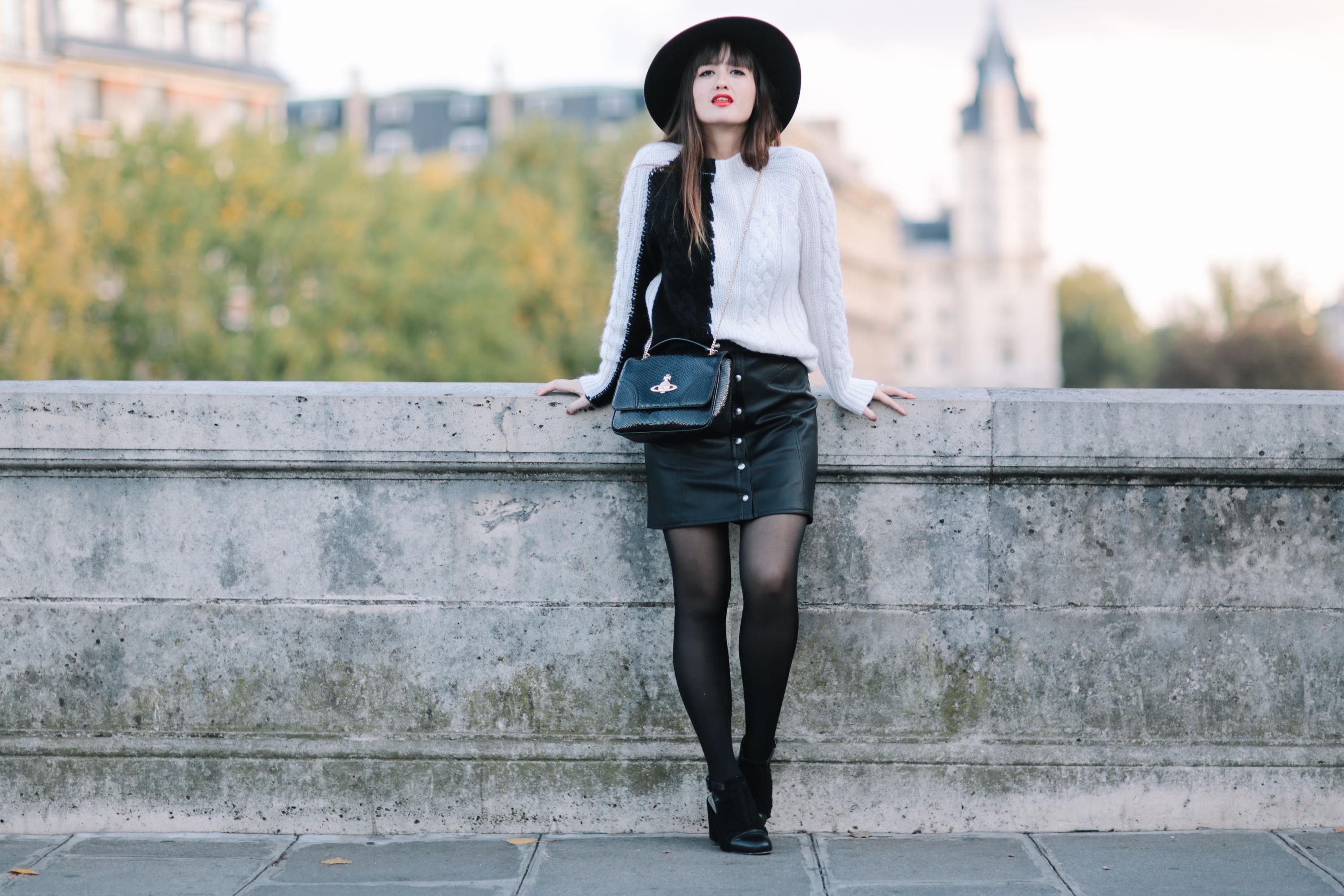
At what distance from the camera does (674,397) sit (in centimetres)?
358

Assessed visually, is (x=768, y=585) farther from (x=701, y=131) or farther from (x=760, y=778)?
(x=701, y=131)

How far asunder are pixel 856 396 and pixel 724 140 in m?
0.79

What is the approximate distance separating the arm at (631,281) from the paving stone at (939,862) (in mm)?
1389

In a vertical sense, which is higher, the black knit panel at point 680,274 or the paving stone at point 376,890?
the black knit panel at point 680,274

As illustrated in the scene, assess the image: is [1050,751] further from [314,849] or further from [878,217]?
[878,217]

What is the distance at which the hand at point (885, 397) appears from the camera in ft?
12.6

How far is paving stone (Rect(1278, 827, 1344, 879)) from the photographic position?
11.8ft

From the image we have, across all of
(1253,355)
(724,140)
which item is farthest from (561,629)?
(1253,355)

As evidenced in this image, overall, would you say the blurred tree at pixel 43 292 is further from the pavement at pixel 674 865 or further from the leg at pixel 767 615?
the leg at pixel 767 615

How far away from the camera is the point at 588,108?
85438mm

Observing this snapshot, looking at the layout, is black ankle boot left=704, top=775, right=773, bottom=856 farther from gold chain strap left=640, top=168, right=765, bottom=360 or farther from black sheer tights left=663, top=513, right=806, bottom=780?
gold chain strap left=640, top=168, right=765, bottom=360

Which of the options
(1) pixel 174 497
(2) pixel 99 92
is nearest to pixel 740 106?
(1) pixel 174 497

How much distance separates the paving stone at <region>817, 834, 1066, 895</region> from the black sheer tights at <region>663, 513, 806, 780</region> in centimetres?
37

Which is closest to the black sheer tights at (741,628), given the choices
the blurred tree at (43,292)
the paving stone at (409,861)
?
the paving stone at (409,861)
